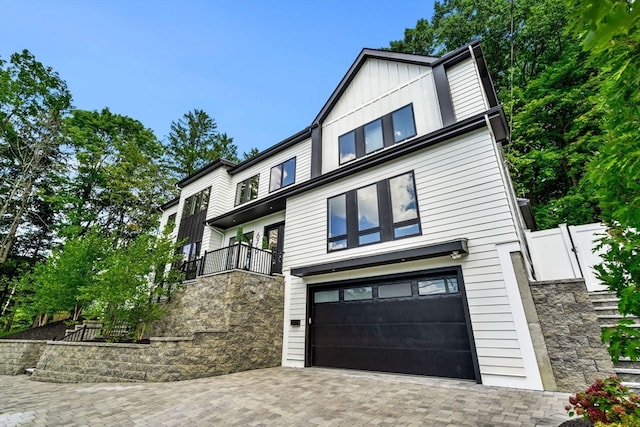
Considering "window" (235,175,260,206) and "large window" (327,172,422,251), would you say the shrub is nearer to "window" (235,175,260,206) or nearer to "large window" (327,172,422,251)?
"large window" (327,172,422,251)

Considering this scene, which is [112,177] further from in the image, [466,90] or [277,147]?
[466,90]

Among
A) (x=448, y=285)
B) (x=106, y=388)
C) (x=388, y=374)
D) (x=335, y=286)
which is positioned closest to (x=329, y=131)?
(x=335, y=286)

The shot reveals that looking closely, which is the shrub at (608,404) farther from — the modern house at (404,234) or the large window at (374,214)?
the large window at (374,214)

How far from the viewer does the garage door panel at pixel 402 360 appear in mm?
5598

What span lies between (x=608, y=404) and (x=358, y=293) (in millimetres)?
5282

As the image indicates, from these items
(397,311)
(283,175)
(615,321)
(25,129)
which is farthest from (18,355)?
(615,321)

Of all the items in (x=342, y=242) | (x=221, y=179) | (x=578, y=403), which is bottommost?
(x=578, y=403)

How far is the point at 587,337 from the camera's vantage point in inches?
176

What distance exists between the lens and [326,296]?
8.09 m

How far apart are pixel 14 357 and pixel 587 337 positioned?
15.9 metres

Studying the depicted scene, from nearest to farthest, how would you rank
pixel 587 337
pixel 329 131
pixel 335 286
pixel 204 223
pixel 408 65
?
pixel 587 337 < pixel 335 286 < pixel 408 65 < pixel 329 131 < pixel 204 223

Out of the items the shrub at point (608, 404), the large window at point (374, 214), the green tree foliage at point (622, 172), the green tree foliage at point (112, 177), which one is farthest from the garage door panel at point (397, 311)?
the green tree foliage at point (112, 177)

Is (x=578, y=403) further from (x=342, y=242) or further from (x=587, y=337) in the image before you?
(x=342, y=242)

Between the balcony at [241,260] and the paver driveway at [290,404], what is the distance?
3454 millimetres
